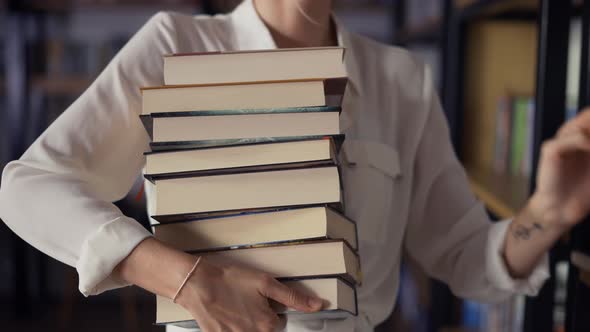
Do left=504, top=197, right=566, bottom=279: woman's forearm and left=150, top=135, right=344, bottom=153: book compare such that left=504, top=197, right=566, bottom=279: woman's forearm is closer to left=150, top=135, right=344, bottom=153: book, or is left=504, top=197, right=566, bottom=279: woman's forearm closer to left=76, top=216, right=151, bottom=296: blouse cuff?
left=150, top=135, right=344, bottom=153: book

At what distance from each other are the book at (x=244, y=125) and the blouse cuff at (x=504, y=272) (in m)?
0.39

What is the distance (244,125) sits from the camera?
2.76ft

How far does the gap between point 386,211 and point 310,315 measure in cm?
33

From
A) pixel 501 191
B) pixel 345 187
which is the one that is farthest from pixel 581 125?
pixel 501 191

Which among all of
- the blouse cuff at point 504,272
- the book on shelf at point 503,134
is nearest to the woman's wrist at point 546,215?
the blouse cuff at point 504,272

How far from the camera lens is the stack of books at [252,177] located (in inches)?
32.8

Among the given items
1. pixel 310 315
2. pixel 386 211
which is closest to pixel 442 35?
pixel 386 211

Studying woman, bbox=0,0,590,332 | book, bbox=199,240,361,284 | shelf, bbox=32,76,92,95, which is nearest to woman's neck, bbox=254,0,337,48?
woman, bbox=0,0,590,332

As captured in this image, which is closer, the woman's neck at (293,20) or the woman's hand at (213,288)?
the woman's hand at (213,288)

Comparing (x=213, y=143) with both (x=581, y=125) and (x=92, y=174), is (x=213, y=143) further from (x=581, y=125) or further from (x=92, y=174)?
(x=581, y=125)

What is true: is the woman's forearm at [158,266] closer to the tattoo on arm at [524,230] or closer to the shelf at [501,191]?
the tattoo on arm at [524,230]

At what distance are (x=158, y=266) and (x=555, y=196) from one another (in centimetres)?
49

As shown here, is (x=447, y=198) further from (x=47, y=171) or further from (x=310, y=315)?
(x=47, y=171)

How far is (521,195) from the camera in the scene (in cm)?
170
